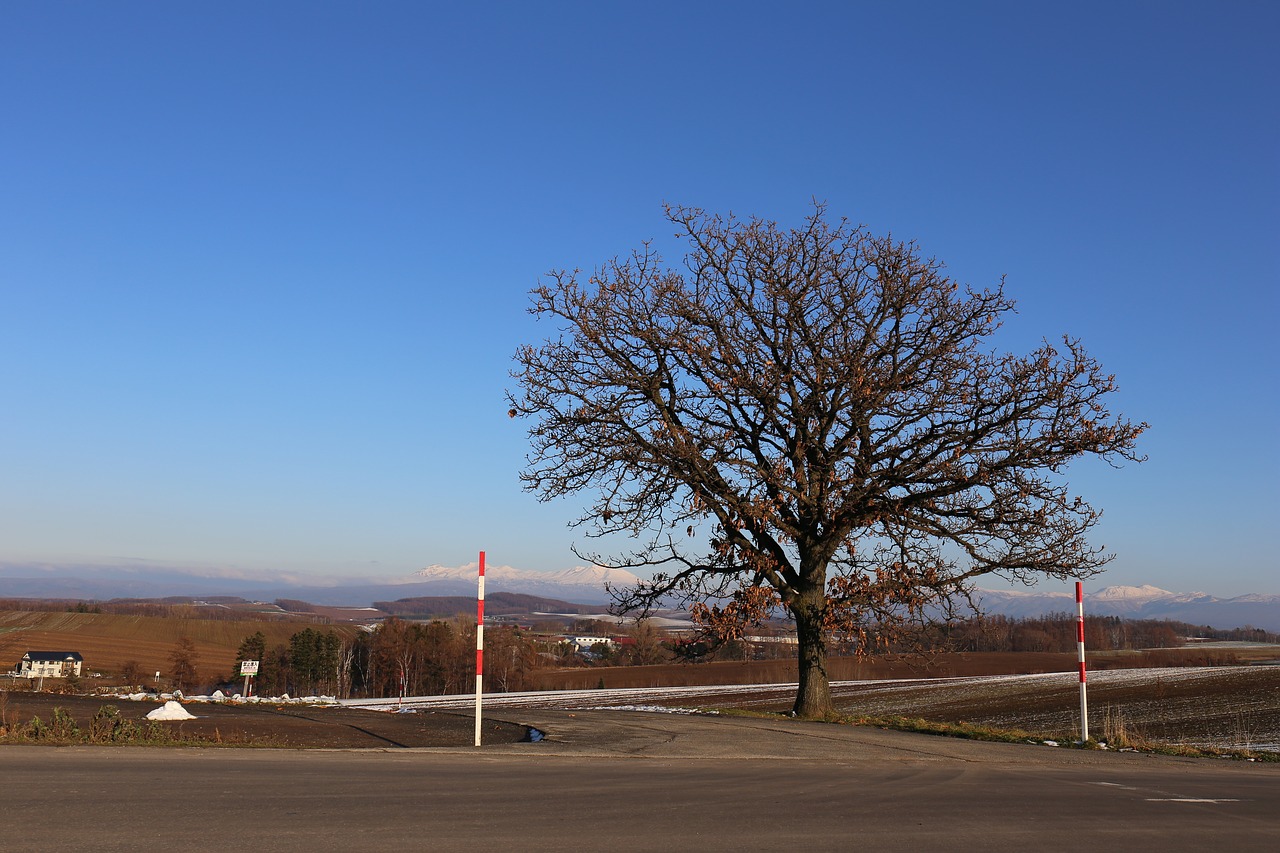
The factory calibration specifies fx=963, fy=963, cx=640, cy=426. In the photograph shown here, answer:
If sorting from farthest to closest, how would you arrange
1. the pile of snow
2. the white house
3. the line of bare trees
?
the line of bare trees → the white house → the pile of snow

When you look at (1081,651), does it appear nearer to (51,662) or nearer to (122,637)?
(51,662)

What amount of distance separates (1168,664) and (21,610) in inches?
5329

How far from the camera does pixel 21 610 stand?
129375 millimetres

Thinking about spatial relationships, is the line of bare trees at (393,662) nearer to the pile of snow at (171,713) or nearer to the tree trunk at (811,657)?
the tree trunk at (811,657)

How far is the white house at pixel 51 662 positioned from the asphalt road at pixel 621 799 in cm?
8030

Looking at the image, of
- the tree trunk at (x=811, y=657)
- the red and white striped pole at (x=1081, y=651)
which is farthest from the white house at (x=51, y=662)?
the red and white striped pole at (x=1081, y=651)

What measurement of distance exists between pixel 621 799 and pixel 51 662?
9178 cm

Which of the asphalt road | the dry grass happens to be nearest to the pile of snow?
the asphalt road

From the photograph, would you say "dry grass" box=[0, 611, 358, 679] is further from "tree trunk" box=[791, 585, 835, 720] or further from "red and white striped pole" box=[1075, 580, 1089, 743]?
"red and white striped pole" box=[1075, 580, 1089, 743]

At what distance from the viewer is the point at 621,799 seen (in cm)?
800

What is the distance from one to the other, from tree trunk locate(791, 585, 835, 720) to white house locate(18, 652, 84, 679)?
7618cm

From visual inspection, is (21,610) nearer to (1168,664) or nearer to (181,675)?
(181,675)

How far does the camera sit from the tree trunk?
725 inches

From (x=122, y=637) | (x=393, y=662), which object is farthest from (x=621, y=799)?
(x=122, y=637)
